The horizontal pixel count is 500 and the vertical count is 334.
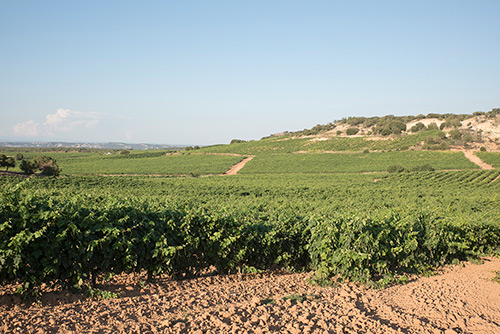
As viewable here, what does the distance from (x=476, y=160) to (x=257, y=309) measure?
78.6 m

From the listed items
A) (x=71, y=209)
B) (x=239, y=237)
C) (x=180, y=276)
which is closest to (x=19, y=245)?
(x=71, y=209)

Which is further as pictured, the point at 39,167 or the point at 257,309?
the point at 39,167

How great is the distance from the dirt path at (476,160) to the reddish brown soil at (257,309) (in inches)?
2716

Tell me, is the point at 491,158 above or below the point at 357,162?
above

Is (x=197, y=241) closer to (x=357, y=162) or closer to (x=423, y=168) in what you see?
(x=423, y=168)

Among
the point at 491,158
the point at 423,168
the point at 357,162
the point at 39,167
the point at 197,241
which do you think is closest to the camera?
the point at 197,241

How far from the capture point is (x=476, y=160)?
6938 centimetres

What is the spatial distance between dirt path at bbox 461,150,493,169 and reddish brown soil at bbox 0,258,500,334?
69.0 metres

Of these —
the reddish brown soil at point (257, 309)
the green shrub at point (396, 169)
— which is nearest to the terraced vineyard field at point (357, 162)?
the green shrub at point (396, 169)

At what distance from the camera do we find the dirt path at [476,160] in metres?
64.2

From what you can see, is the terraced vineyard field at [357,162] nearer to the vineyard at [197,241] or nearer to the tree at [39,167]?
the tree at [39,167]

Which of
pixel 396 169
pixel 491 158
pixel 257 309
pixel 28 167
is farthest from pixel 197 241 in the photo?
pixel 491 158

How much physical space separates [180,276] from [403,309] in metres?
4.10

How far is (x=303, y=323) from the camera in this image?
482 centimetres
